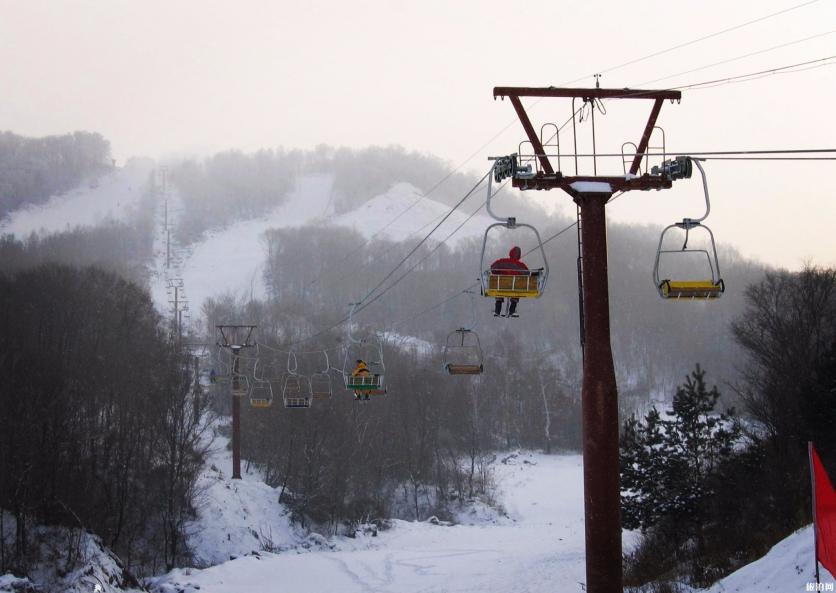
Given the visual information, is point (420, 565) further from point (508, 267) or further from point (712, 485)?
point (508, 267)

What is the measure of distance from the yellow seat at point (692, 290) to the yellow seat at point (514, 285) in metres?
1.89

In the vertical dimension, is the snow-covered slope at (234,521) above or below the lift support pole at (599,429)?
below

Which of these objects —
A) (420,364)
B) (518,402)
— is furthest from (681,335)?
(420,364)

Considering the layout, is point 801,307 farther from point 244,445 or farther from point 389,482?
point 244,445

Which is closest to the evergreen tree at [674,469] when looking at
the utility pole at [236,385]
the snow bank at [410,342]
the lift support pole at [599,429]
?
A: the lift support pole at [599,429]

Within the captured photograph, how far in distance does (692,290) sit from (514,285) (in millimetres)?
2571

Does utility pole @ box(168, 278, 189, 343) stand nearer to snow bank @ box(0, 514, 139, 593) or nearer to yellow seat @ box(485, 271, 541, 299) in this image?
snow bank @ box(0, 514, 139, 593)

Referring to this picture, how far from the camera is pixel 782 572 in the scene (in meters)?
16.1

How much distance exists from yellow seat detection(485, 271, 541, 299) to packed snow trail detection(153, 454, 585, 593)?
15623 mm

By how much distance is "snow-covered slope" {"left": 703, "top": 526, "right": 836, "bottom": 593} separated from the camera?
15234 mm

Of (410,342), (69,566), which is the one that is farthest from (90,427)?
(410,342)

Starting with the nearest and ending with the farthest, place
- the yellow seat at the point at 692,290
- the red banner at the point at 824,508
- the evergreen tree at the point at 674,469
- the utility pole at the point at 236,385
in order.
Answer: the red banner at the point at 824,508 < the yellow seat at the point at 692,290 < the evergreen tree at the point at 674,469 < the utility pole at the point at 236,385

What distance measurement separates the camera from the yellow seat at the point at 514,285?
1286cm

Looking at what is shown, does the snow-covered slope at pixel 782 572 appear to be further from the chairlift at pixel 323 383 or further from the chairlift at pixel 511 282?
the chairlift at pixel 323 383
